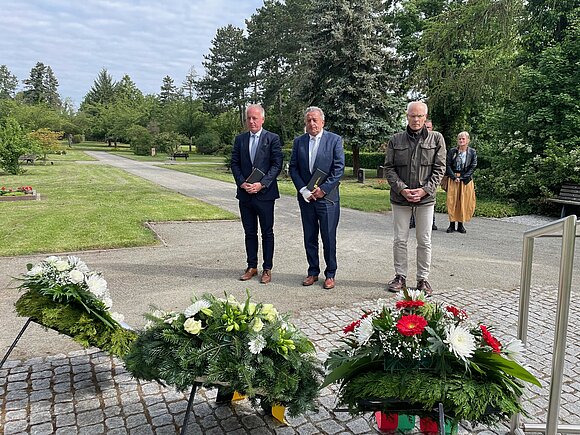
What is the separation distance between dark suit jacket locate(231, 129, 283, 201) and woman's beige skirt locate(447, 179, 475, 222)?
494 centimetres

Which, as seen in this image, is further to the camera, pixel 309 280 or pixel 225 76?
pixel 225 76

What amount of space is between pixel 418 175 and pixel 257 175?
186 centimetres

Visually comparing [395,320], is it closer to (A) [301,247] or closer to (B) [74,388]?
(B) [74,388]

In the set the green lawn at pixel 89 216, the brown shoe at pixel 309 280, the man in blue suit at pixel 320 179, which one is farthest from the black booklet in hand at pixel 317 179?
the green lawn at pixel 89 216

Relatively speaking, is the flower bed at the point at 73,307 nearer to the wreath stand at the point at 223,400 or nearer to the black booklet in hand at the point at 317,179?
the wreath stand at the point at 223,400

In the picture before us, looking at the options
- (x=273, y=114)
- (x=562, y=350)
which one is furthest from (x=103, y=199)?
(x=273, y=114)

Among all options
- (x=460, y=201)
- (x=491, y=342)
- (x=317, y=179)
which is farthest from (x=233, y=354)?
(x=460, y=201)

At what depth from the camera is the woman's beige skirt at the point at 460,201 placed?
9.62m

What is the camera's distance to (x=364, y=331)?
Answer: 2.41 meters

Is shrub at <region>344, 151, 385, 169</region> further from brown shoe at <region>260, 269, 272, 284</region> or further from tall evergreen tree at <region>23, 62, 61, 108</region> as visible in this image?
tall evergreen tree at <region>23, 62, 61, 108</region>

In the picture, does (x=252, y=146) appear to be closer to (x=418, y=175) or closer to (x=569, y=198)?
(x=418, y=175)

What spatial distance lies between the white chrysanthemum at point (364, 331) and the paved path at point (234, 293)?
836mm

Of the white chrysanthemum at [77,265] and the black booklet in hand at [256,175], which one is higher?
the black booklet in hand at [256,175]

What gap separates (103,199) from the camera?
14.2 metres
